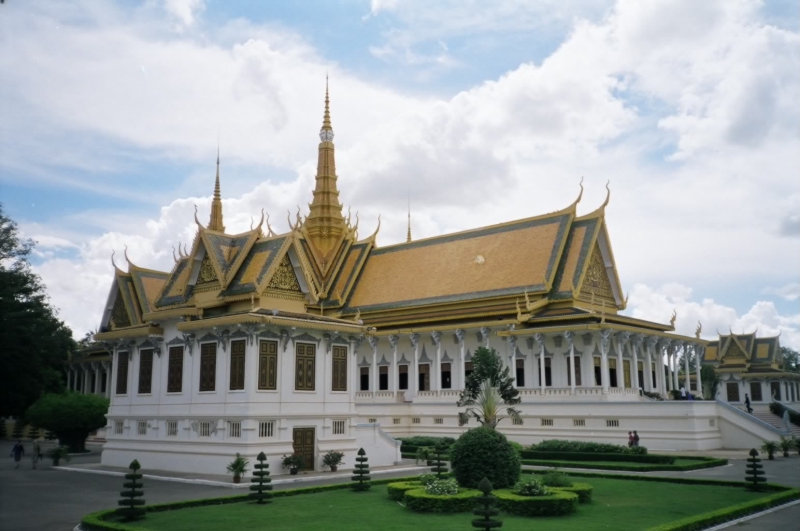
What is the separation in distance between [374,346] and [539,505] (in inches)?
1087

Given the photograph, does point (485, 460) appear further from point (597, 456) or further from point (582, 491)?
point (597, 456)

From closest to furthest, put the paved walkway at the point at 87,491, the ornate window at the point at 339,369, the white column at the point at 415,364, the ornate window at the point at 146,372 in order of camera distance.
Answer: the paved walkway at the point at 87,491, the ornate window at the point at 339,369, the ornate window at the point at 146,372, the white column at the point at 415,364

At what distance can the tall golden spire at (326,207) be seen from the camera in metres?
54.5

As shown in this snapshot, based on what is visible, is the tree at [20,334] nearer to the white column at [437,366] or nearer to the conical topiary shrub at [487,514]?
the white column at [437,366]

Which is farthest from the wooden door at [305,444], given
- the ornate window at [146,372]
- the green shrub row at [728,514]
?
the green shrub row at [728,514]

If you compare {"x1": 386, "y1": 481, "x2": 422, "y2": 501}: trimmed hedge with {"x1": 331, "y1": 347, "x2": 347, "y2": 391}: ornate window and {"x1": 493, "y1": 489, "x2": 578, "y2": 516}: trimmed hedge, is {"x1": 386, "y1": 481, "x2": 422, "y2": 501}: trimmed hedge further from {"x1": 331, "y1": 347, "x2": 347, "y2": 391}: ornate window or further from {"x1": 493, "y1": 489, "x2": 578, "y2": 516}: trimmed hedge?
{"x1": 331, "y1": 347, "x2": 347, "y2": 391}: ornate window

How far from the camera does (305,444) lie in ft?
81.2

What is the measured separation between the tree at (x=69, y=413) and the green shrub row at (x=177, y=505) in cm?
1677

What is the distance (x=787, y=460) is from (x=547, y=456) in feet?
27.6

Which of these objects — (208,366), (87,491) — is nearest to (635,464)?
(208,366)

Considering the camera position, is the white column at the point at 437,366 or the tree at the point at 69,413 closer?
the tree at the point at 69,413

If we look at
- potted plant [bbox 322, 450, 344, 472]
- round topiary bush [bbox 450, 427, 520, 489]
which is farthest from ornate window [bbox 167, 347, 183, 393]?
round topiary bush [bbox 450, 427, 520, 489]

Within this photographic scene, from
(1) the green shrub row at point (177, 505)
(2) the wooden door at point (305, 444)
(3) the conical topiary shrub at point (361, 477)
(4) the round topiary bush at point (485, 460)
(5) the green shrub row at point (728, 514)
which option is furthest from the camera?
(2) the wooden door at point (305, 444)

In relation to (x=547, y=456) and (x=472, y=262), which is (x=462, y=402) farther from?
(x=472, y=262)
